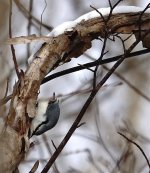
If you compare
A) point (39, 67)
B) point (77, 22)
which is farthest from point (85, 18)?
point (39, 67)

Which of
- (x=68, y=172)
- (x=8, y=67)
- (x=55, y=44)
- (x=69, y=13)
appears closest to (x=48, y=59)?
(x=55, y=44)

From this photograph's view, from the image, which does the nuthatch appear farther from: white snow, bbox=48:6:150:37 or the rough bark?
white snow, bbox=48:6:150:37

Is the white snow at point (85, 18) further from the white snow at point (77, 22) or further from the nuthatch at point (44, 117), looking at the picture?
the nuthatch at point (44, 117)

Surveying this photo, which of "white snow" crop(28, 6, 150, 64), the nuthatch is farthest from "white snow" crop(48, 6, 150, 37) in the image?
the nuthatch

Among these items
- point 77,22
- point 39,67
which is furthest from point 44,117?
point 77,22

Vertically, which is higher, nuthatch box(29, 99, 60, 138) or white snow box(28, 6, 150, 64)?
white snow box(28, 6, 150, 64)

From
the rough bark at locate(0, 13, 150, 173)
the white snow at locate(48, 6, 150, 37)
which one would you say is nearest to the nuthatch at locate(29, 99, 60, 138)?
the rough bark at locate(0, 13, 150, 173)

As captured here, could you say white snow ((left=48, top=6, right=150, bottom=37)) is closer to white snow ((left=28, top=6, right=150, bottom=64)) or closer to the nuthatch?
white snow ((left=28, top=6, right=150, bottom=64))

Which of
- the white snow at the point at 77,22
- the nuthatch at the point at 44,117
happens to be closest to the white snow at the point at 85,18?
the white snow at the point at 77,22

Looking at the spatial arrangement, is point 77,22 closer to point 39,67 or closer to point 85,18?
point 85,18

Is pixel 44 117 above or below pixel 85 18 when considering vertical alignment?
below
